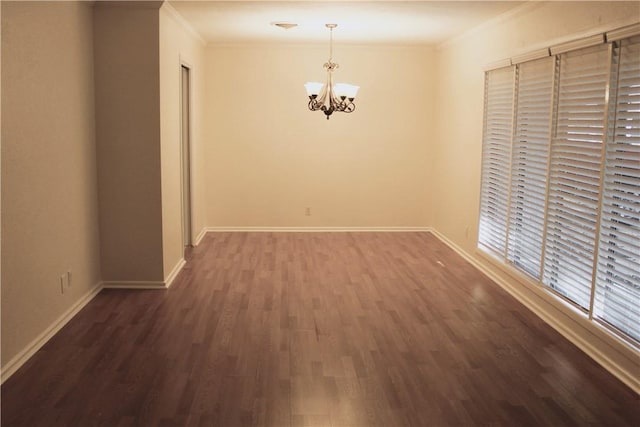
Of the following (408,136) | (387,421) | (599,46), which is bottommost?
(387,421)

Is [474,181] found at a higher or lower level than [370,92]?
lower

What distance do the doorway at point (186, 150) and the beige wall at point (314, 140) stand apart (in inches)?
35.7

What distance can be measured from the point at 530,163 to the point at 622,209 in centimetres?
135

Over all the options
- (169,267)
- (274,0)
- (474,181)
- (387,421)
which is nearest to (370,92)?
(474,181)

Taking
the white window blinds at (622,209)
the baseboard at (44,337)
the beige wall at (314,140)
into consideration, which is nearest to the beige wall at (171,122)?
the baseboard at (44,337)

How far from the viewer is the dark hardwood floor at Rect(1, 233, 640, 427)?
297 centimetres

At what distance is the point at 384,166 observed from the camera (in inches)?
304

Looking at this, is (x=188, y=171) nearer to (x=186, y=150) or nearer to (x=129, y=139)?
(x=186, y=150)

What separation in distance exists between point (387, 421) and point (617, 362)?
1.57 m

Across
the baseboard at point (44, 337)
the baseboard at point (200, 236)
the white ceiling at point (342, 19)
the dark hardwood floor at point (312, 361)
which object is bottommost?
the dark hardwood floor at point (312, 361)

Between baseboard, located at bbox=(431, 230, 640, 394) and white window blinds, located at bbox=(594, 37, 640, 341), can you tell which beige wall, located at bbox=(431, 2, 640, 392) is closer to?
baseboard, located at bbox=(431, 230, 640, 394)

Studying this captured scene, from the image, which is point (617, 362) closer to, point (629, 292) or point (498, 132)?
point (629, 292)

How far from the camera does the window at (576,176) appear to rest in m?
3.44

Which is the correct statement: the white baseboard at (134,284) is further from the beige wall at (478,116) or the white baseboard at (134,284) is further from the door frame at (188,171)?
the beige wall at (478,116)
